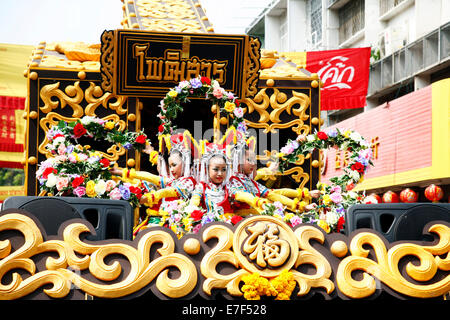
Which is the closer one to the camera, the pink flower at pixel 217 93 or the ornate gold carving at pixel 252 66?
the pink flower at pixel 217 93

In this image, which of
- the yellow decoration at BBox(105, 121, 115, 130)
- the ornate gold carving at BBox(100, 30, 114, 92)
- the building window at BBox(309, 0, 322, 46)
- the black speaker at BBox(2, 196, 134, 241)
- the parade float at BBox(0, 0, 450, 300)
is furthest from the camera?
the building window at BBox(309, 0, 322, 46)

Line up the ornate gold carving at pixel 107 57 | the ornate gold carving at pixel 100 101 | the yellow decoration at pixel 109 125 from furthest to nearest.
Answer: the ornate gold carving at pixel 100 101 < the ornate gold carving at pixel 107 57 < the yellow decoration at pixel 109 125

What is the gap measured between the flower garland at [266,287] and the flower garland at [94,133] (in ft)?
9.98

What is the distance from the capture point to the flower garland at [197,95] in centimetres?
605

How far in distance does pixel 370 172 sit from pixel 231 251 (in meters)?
11.9

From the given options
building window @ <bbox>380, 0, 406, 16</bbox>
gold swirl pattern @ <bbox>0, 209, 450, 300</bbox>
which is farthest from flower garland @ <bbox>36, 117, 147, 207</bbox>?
building window @ <bbox>380, 0, 406, 16</bbox>

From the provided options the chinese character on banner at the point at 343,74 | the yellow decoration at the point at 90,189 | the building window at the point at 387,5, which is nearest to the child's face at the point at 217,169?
the yellow decoration at the point at 90,189

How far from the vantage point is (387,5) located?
18469 mm

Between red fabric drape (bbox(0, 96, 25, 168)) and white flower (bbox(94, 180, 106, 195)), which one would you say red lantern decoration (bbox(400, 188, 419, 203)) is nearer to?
red fabric drape (bbox(0, 96, 25, 168))

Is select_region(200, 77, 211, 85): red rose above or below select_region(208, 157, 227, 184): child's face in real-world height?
above

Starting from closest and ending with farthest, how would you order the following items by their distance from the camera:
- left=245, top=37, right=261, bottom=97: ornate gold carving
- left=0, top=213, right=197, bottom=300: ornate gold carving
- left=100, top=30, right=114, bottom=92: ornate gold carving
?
left=0, top=213, right=197, bottom=300: ornate gold carving, left=100, top=30, right=114, bottom=92: ornate gold carving, left=245, top=37, right=261, bottom=97: ornate gold carving

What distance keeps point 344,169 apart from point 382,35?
1372 cm

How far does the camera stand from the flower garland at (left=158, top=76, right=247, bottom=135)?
6.05m

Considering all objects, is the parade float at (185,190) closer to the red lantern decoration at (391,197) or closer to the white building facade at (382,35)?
the red lantern decoration at (391,197)
